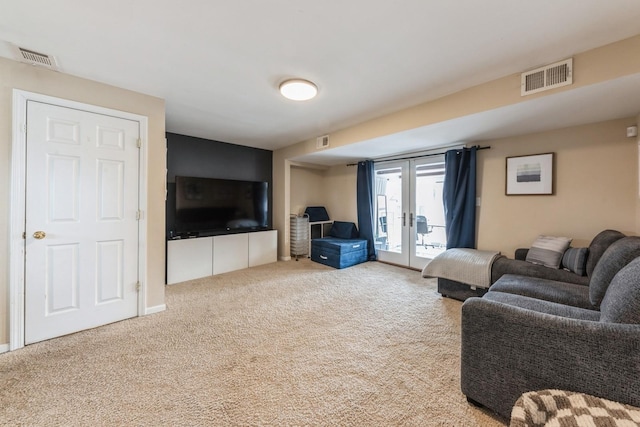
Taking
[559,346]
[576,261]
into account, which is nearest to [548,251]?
[576,261]

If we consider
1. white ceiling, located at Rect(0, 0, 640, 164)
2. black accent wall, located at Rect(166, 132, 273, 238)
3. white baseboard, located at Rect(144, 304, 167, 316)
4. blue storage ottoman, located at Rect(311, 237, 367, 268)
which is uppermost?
white ceiling, located at Rect(0, 0, 640, 164)

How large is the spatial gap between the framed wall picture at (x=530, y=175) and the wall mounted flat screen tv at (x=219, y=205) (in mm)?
3858

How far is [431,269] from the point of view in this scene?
318 centimetres

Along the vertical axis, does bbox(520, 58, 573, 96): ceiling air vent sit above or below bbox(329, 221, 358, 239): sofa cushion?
above

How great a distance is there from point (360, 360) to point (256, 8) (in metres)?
2.45

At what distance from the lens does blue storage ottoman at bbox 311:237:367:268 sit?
14.8ft

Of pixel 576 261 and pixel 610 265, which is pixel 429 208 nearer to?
pixel 576 261

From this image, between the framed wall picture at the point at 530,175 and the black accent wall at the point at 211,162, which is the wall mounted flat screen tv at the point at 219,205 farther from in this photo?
the framed wall picture at the point at 530,175

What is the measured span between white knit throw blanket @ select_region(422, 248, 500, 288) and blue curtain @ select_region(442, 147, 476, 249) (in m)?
0.43

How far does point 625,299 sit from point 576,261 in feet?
5.51

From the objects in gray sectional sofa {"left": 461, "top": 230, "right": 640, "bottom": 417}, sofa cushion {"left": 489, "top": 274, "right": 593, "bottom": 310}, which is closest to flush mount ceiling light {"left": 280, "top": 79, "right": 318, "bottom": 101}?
gray sectional sofa {"left": 461, "top": 230, "right": 640, "bottom": 417}

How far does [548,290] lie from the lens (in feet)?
6.94

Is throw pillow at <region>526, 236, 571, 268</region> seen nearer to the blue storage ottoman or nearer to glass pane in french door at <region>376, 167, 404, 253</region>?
glass pane in french door at <region>376, 167, 404, 253</region>

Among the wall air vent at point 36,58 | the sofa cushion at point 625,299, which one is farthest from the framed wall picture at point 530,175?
the wall air vent at point 36,58
